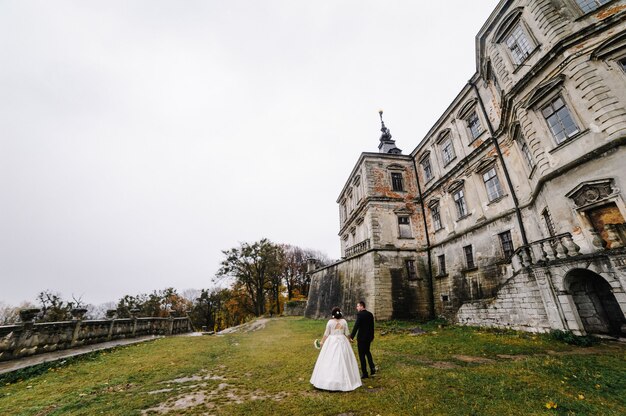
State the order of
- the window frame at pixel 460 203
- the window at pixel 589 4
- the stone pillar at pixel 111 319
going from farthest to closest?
the window frame at pixel 460 203 < the stone pillar at pixel 111 319 < the window at pixel 589 4

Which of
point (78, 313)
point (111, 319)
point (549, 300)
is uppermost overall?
point (78, 313)

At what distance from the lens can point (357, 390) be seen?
5.32 metres

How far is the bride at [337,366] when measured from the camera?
17.5 ft

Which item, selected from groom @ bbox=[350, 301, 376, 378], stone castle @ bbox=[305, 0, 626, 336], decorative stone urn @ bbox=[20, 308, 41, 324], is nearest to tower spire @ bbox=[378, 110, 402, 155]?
stone castle @ bbox=[305, 0, 626, 336]

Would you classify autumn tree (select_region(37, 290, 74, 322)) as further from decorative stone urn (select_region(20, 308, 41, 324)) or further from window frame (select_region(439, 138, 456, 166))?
window frame (select_region(439, 138, 456, 166))

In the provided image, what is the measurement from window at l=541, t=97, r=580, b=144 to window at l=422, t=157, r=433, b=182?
10776mm

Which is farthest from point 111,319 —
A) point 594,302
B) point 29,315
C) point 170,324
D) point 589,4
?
point 589,4

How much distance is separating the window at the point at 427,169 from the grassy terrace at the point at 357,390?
14.8m

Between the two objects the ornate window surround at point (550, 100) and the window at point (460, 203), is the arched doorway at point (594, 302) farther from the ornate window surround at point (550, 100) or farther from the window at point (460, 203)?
the window at point (460, 203)

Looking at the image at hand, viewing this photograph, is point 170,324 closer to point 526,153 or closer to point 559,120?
point 526,153

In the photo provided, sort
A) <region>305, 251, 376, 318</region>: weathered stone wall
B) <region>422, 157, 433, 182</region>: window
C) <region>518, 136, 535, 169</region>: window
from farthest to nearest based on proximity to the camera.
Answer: <region>422, 157, 433, 182</region>: window, <region>305, 251, 376, 318</region>: weathered stone wall, <region>518, 136, 535, 169</region>: window

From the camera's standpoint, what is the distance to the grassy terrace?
14.5 feet

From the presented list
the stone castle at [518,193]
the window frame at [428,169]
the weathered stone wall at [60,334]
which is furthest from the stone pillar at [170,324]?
the window frame at [428,169]

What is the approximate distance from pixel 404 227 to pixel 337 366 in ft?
59.3
